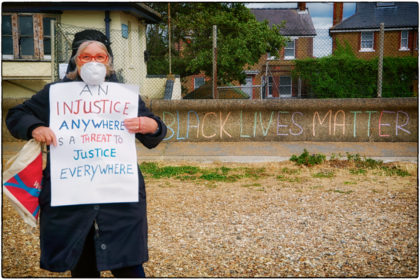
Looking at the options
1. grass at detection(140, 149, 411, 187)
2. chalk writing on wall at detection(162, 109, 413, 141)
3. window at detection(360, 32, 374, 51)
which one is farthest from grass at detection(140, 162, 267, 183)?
window at detection(360, 32, 374, 51)

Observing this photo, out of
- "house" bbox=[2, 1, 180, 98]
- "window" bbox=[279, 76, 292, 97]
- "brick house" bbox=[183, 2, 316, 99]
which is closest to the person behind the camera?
"brick house" bbox=[183, 2, 316, 99]

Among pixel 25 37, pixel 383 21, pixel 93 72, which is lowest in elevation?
pixel 93 72

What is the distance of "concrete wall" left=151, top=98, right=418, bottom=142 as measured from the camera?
904cm

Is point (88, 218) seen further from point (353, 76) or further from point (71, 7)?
point (71, 7)

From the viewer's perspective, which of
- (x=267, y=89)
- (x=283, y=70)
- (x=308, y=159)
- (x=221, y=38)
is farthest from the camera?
(x=221, y=38)

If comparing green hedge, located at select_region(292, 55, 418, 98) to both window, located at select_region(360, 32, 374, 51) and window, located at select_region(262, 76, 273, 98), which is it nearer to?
window, located at select_region(360, 32, 374, 51)

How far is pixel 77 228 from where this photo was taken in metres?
2.46

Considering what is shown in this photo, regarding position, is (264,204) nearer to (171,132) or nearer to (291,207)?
(291,207)

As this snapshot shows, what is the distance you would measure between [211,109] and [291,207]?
4242mm

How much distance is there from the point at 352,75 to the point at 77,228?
14236mm

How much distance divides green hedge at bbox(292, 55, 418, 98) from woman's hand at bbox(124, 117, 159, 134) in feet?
27.6

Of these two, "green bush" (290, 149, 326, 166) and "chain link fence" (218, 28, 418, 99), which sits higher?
"chain link fence" (218, 28, 418, 99)

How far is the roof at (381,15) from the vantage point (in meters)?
23.8

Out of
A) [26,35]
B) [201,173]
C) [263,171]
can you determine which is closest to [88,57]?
[201,173]
